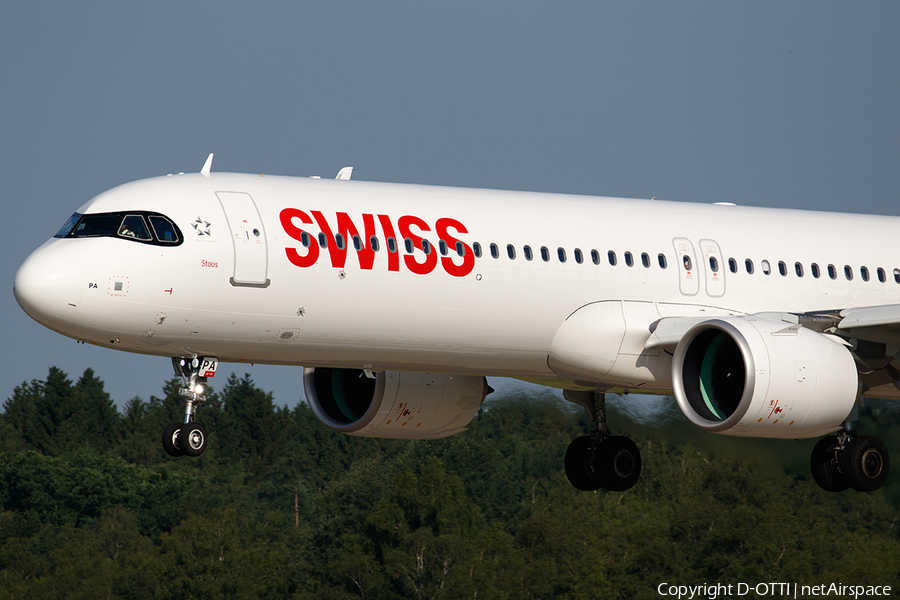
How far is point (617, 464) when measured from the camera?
2512 centimetres

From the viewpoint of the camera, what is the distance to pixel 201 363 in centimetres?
2005

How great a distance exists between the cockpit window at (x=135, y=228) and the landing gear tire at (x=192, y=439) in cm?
265

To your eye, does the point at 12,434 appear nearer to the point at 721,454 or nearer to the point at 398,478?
the point at 398,478

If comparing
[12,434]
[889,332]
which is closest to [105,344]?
[889,332]

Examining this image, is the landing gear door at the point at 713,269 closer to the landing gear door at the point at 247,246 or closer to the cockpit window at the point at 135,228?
the landing gear door at the point at 247,246

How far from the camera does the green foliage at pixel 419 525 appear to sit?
60.2 meters

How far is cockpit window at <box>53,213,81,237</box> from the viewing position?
758 inches

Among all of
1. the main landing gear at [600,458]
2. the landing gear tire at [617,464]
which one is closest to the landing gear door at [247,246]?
the main landing gear at [600,458]

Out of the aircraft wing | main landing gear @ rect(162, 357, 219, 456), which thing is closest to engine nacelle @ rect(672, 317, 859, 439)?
the aircraft wing

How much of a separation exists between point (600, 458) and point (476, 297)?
225 inches

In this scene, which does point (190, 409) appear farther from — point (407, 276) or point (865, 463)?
point (865, 463)

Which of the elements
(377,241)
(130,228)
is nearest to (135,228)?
(130,228)

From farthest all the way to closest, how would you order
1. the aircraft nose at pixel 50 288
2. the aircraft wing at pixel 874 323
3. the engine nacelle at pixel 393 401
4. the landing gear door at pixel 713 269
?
the engine nacelle at pixel 393 401 < the landing gear door at pixel 713 269 < the aircraft wing at pixel 874 323 < the aircraft nose at pixel 50 288

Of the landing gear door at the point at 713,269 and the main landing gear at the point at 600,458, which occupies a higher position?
the landing gear door at the point at 713,269
